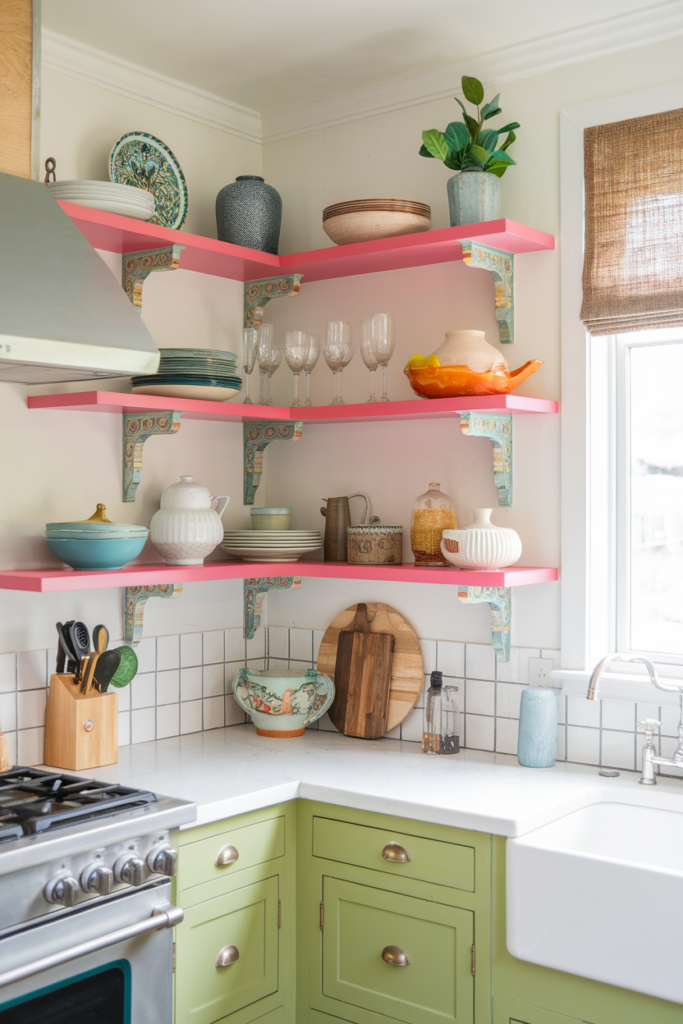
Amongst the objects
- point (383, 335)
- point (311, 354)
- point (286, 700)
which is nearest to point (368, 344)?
point (383, 335)

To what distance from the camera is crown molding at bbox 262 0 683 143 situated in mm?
2330

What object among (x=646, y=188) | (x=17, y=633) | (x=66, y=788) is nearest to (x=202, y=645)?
(x=17, y=633)

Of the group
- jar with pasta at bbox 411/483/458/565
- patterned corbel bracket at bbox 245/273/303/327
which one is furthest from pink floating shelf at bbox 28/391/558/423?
patterned corbel bracket at bbox 245/273/303/327

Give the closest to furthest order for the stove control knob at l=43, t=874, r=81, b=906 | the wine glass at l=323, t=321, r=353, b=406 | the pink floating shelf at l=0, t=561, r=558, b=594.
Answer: the stove control knob at l=43, t=874, r=81, b=906, the pink floating shelf at l=0, t=561, r=558, b=594, the wine glass at l=323, t=321, r=353, b=406

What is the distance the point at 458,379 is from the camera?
94.0 inches

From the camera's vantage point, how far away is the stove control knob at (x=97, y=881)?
5.82 ft

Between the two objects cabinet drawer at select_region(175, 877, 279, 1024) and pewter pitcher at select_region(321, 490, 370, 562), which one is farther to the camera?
pewter pitcher at select_region(321, 490, 370, 562)

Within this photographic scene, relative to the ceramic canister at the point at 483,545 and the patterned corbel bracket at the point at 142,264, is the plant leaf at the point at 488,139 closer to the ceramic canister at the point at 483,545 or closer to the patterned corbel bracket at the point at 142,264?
the patterned corbel bracket at the point at 142,264

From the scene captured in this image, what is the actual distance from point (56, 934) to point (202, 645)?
1202 millimetres

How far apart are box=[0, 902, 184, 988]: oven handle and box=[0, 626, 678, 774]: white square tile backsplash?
2.05 feet

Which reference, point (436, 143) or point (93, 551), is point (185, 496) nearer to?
point (93, 551)

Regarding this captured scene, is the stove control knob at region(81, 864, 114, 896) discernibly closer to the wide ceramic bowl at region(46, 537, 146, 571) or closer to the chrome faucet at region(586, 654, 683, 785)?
the wide ceramic bowl at region(46, 537, 146, 571)

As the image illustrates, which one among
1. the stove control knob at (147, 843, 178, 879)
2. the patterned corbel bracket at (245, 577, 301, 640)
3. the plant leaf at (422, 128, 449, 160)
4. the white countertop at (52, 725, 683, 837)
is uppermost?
the plant leaf at (422, 128, 449, 160)

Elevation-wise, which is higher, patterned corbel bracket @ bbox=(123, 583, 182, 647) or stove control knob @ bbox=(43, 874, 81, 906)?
patterned corbel bracket @ bbox=(123, 583, 182, 647)
